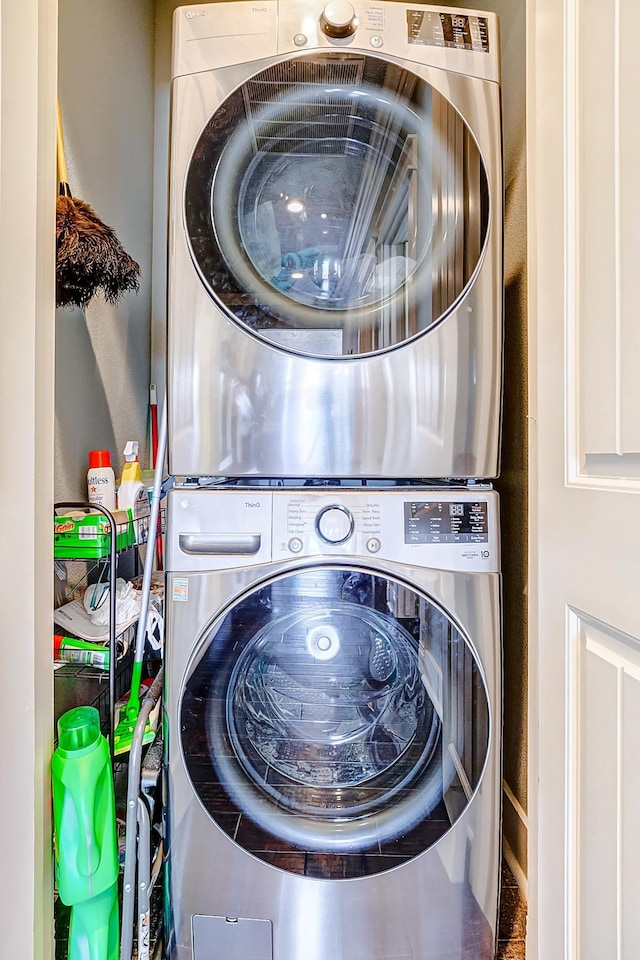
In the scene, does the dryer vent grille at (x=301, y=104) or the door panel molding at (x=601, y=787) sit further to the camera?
the dryer vent grille at (x=301, y=104)

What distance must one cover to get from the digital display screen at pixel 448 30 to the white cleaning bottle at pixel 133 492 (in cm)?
102

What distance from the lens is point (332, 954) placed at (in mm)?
979

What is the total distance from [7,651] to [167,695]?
0.29 metres

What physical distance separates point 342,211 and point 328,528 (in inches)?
23.2

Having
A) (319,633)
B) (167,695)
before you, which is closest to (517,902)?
(319,633)

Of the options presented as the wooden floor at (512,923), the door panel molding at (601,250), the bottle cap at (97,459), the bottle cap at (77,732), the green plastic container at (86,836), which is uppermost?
the door panel molding at (601,250)

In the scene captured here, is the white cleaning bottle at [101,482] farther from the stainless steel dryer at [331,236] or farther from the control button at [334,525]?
the control button at [334,525]

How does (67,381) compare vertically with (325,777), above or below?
above

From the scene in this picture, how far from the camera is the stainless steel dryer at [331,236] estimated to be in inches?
38.5

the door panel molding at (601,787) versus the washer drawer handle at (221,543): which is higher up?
the washer drawer handle at (221,543)

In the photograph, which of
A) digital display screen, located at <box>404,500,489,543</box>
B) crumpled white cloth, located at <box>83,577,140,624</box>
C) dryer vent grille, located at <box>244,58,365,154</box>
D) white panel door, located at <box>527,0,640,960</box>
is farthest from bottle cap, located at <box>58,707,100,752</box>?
dryer vent grille, located at <box>244,58,365,154</box>

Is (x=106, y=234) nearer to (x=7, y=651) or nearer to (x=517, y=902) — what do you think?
(x=7, y=651)

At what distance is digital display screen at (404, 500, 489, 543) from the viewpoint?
99cm

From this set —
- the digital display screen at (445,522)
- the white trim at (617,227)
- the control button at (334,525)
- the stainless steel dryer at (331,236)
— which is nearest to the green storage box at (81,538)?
the stainless steel dryer at (331,236)
